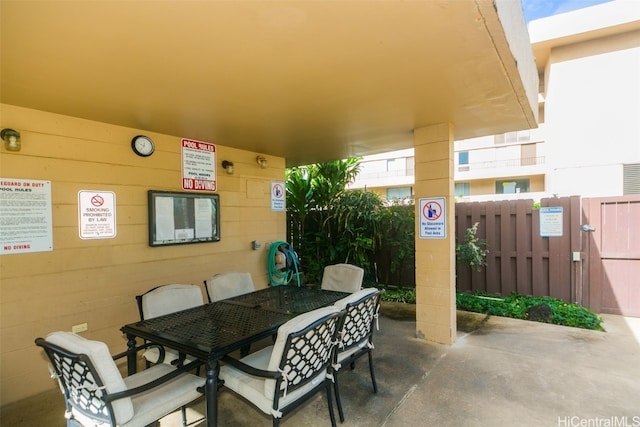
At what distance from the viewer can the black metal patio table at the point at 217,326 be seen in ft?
5.79

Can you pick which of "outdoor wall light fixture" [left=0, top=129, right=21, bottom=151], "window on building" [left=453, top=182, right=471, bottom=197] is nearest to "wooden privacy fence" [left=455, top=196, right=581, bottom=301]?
"outdoor wall light fixture" [left=0, top=129, right=21, bottom=151]

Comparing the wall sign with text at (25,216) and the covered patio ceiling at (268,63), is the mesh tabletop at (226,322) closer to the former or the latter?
the wall sign with text at (25,216)

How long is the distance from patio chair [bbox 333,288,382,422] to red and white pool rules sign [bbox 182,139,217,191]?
2.47 m

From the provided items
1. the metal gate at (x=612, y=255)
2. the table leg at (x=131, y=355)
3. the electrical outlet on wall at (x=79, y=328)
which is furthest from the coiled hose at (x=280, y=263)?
the metal gate at (x=612, y=255)

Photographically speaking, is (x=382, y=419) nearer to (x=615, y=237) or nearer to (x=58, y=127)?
(x=58, y=127)

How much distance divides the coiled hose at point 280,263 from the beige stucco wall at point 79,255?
952 mm

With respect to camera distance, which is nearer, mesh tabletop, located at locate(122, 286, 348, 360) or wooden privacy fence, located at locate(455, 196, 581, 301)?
mesh tabletop, located at locate(122, 286, 348, 360)

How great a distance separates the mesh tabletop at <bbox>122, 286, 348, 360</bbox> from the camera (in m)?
1.87

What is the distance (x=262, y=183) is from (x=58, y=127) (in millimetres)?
2432

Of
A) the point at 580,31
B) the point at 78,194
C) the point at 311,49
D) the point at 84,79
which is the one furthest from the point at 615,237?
the point at 580,31

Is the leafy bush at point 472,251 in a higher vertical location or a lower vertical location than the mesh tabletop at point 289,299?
higher

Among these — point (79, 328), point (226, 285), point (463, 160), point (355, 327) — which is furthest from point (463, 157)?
point (79, 328)

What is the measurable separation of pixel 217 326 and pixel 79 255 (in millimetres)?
1648

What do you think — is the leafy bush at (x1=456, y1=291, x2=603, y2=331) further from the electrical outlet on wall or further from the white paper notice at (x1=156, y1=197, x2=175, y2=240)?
the electrical outlet on wall
